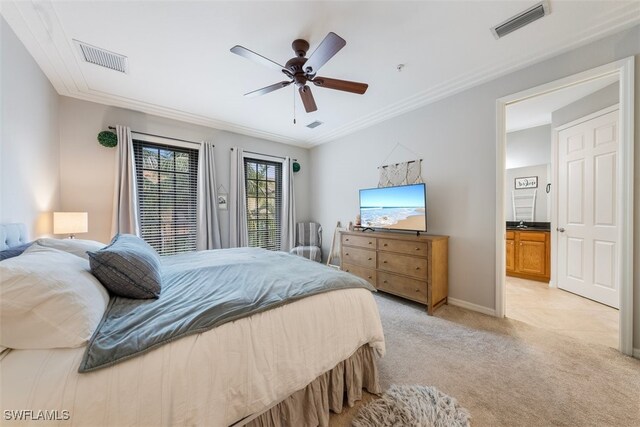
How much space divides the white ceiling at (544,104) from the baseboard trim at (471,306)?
2.35m

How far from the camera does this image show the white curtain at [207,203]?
3643 mm

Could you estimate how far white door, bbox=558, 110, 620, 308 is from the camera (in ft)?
8.96

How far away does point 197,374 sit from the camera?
0.90 meters

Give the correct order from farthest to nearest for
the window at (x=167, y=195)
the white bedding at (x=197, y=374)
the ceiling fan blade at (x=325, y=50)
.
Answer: the window at (x=167, y=195) → the ceiling fan blade at (x=325, y=50) → the white bedding at (x=197, y=374)

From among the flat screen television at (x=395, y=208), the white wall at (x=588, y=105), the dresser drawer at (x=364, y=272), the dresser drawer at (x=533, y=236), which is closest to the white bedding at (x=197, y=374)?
the dresser drawer at (x=364, y=272)

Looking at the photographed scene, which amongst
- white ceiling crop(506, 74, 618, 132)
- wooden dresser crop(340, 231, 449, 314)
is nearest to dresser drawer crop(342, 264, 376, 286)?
wooden dresser crop(340, 231, 449, 314)

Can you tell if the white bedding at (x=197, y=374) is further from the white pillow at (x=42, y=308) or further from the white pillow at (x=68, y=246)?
the white pillow at (x=68, y=246)

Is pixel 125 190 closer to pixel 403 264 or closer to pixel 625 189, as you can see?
pixel 403 264

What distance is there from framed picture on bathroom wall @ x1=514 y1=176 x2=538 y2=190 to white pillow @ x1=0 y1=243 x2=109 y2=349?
235 inches

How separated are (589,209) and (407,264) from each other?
250 cm

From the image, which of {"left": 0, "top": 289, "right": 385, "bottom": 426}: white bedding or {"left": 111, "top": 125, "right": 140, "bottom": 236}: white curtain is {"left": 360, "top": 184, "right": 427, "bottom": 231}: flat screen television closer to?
{"left": 0, "top": 289, "right": 385, "bottom": 426}: white bedding

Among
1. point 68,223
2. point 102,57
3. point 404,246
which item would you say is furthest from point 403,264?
point 102,57

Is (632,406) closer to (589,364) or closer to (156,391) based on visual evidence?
(589,364)

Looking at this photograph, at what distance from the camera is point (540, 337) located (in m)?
2.16
